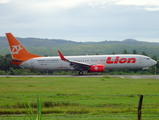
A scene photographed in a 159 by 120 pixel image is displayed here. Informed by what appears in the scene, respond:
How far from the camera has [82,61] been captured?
45.5 meters

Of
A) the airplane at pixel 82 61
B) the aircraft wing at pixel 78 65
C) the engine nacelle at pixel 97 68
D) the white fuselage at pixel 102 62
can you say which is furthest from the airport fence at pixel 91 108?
the white fuselage at pixel 102 62

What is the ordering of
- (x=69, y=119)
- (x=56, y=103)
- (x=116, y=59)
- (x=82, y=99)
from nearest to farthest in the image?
(x=69, y=119), (x=56, y=103), (x=82, y=99), (x=116, y=59)

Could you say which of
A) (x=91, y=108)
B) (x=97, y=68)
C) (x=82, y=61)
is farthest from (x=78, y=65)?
(x=91, y=108)

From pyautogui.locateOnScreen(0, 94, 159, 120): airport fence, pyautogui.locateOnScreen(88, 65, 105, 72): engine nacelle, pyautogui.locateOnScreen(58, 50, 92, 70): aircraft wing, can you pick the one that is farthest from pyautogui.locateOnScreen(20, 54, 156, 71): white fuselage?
pyautogui.locateOnScreen(0, 94, 159, 120): airport fence

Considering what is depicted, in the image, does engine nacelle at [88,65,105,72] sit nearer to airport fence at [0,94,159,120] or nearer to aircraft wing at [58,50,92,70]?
aircraft wing at [58,50,92,70]

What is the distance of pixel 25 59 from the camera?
46188 mm

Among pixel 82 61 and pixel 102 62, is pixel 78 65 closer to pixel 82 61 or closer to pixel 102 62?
pixel 82 61

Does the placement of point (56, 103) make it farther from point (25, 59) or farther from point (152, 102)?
point (25, 59)

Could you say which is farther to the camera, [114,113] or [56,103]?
[56,103]

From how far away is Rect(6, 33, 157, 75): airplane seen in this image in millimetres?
43656

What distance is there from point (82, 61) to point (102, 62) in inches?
122

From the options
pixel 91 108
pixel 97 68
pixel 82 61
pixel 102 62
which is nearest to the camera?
pixel 91 108

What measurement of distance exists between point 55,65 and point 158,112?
33.2 metres

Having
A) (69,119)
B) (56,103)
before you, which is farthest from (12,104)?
(69,119)
